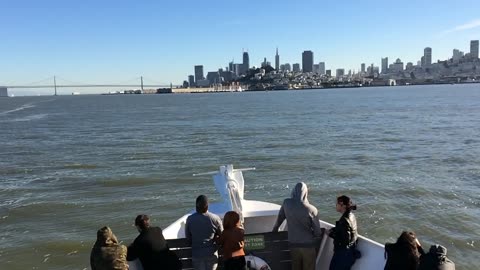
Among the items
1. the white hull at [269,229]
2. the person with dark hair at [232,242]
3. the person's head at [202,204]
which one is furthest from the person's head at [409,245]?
the person's head at [202,204]

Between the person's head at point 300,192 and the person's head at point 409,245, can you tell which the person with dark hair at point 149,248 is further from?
the person's head at point 409,245

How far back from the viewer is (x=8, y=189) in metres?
20.8

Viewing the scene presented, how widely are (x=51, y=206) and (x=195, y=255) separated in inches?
503

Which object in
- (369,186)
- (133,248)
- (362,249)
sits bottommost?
(369,186)

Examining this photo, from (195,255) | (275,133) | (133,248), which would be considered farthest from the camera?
(275,133)

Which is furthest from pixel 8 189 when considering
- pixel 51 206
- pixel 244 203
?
pixel 244 203

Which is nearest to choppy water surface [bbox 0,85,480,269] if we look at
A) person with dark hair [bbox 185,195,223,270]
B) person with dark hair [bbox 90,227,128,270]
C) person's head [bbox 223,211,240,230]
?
person with dark hair [bbox 185,195,223,270]

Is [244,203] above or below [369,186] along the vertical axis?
above

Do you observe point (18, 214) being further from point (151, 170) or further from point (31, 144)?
point (31, 144)

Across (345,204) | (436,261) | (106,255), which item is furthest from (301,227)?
(106,255)

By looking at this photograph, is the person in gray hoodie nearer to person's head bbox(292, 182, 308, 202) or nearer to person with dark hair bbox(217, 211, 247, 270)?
person's head bbox(292, 182, 308, 202)

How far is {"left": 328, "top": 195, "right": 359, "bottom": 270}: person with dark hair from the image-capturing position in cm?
638

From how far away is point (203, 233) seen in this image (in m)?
6.43

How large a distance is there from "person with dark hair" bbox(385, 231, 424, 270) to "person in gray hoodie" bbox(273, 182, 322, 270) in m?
1.21
